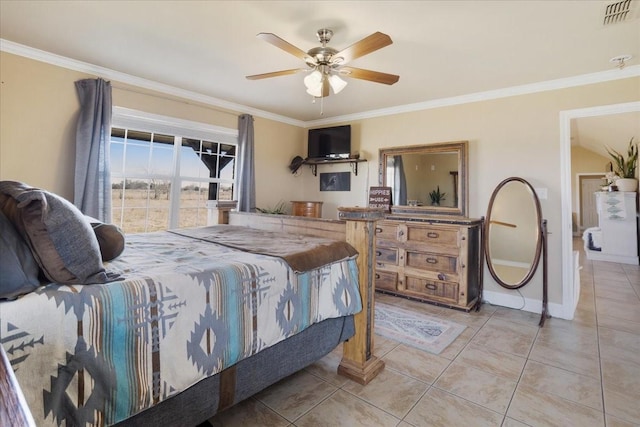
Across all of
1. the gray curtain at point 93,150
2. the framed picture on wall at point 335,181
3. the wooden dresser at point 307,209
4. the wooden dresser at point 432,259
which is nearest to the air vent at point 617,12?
the wooden dresser at point 432,259

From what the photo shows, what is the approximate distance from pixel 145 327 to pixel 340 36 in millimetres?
2397

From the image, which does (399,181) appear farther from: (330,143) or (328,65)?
(328,65)

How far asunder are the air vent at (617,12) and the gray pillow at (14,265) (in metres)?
3.30

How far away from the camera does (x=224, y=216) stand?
3090 mm

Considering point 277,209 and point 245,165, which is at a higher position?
point 245,165

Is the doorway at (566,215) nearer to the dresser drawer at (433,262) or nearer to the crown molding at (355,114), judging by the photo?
the crown molding at (355,114)

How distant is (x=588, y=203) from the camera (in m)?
8.56

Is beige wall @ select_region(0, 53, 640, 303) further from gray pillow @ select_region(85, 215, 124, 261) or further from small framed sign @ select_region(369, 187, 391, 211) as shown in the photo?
gray pillow @ select_region(85, 215, 124, 261)

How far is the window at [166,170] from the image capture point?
11.1 ft

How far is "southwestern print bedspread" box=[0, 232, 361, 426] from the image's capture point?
0.85 metres

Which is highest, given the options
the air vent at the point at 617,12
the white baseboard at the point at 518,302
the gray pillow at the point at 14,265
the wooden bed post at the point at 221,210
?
the air vent at the point at 617,12

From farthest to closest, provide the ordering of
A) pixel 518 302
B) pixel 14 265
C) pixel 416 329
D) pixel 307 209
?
pixel 307 209 < pixel 518 302 < pixel 416 329 < pixel 14 265

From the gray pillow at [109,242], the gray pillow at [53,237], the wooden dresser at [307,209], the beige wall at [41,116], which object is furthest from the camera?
the wooden dresser at [307,209]

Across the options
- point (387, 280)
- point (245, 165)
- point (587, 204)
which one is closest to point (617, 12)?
point (387, 280)
